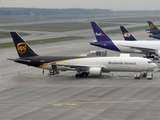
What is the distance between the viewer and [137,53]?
93875 millimetres

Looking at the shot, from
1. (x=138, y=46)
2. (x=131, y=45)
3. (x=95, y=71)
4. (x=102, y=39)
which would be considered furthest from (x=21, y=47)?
(x=138, y=46)

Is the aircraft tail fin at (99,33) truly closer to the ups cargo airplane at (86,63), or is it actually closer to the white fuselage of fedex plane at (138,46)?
the white fuselage of fedex plane at (138,46)

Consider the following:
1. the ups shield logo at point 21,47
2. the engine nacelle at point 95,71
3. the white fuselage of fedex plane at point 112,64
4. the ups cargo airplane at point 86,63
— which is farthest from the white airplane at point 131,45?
the ups shield logo at point 21,47

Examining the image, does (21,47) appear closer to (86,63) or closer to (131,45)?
(86,63)

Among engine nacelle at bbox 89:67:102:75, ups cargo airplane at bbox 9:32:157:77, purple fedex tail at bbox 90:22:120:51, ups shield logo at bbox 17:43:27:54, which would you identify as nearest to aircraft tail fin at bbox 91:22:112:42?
purple fedex tail at bbox 90:22:120:51

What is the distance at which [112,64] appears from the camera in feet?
207

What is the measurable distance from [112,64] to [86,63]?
475 cm

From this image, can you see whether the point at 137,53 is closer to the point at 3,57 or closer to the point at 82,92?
the point at 3,57

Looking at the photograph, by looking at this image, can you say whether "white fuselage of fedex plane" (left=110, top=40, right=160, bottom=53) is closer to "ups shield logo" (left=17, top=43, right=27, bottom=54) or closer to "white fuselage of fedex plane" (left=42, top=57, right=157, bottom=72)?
"white fuselage of fedex plane" (left=42, top=57, right=157, bottom=72)

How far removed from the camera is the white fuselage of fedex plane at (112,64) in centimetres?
6244

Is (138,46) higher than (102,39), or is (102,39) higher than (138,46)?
(102,39)

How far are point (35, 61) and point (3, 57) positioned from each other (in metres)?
30.4

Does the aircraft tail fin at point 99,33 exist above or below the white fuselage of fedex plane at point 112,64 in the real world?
above

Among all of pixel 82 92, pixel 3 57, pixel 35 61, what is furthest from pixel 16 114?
pixel 3 57
